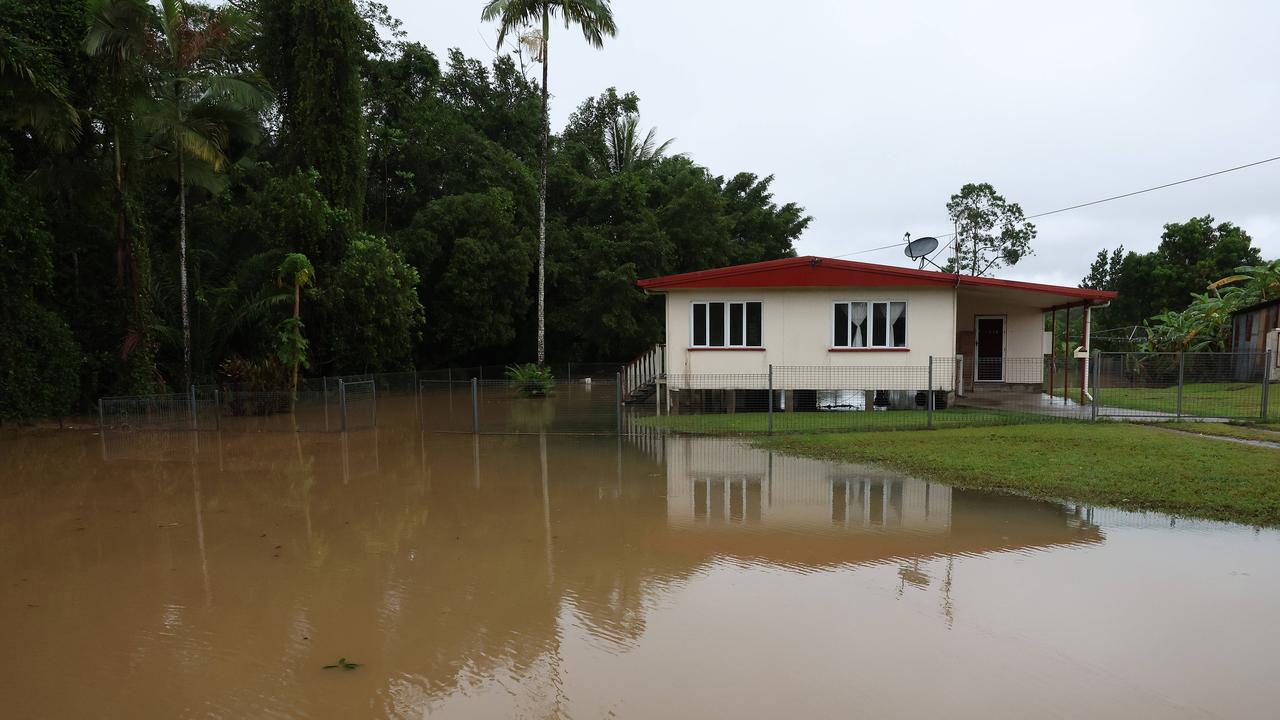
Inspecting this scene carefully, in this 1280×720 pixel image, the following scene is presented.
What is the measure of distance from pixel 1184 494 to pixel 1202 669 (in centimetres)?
530

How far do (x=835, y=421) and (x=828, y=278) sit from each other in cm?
377

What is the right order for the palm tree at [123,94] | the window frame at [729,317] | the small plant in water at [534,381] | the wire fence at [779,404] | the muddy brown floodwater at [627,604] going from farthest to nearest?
1. the small plant in water at [534,381]
2. the window frame at [729,317]
3. the palm tree at [123,94]
4. the wire fence at [779,404]
5. the muddy brown floodwater at [627,604]

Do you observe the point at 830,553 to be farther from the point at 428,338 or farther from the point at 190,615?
the point at 428,338

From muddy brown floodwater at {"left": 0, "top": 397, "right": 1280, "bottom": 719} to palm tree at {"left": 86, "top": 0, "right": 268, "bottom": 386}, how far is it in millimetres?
12523

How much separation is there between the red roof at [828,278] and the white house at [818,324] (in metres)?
0.03

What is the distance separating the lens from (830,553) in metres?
7.55

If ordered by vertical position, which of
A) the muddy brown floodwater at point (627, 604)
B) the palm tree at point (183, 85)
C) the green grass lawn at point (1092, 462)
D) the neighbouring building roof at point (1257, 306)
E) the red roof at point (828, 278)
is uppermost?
the palm tree at point (183, 85)

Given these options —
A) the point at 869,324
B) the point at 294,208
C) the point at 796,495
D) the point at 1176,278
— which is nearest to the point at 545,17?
the point at 294,208

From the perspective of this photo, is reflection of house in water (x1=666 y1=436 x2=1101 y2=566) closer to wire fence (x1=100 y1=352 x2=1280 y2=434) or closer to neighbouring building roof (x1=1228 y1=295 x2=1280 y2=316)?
wire fence (x1=100 y1=352 x2=1280 y2=434)

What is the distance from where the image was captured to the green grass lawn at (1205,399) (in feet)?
54.8

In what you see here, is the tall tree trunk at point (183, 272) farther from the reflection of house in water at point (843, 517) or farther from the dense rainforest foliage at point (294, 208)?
the reflection of house in water at point (843, 517)

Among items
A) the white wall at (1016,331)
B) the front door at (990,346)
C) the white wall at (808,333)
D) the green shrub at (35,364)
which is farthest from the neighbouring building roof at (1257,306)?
the green shrub at (35,364)

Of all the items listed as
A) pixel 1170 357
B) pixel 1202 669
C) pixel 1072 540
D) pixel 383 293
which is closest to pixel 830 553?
pixel 1072 540

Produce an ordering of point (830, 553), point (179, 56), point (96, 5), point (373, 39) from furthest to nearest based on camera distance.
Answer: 1. point (373, 39)
2. point (179, 56)
3. point (96, 5)
4. point (830, 553)
